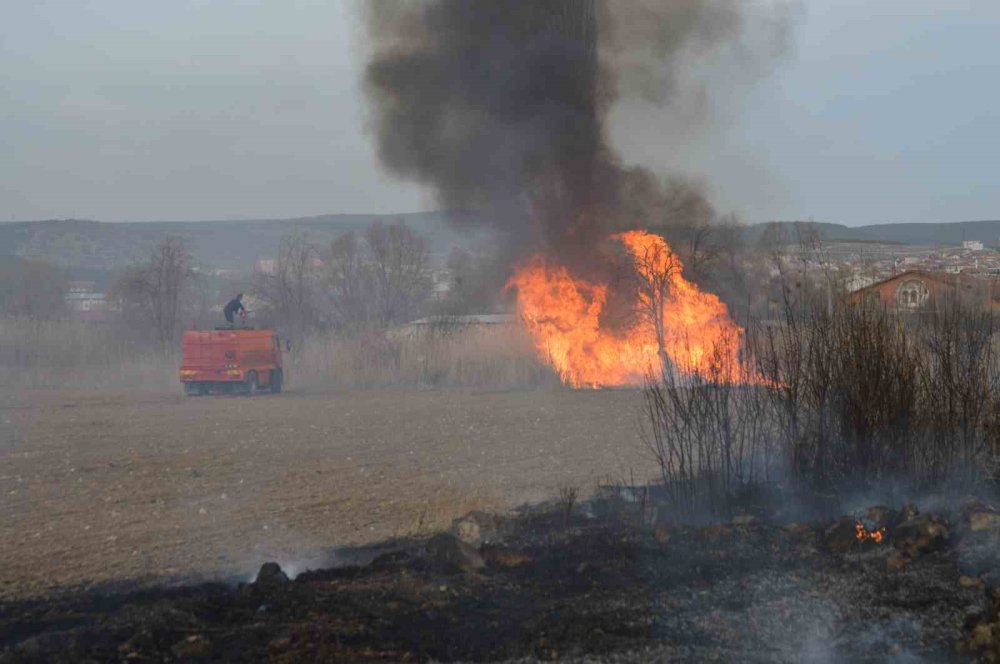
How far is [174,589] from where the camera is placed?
22.4ft

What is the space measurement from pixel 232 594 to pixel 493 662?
6.57 ft

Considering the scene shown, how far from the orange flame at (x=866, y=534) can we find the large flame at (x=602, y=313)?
15561 mm

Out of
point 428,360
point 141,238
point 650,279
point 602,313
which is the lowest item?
point 428,360

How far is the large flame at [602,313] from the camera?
23453 millimetres

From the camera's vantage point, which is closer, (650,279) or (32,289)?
(650,279)

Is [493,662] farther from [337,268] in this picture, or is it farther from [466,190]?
[337,268]

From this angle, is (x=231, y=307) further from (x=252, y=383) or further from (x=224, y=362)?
(x=252, y=383)

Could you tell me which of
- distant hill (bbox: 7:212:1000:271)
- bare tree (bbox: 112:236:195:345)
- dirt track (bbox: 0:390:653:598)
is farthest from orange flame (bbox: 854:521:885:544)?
distant hill (bbox: 7:212:1000:271)

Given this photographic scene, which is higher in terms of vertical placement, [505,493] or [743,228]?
[743,228]

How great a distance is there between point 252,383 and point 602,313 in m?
Result: 8.85

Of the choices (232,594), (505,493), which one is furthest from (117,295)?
(232,594)

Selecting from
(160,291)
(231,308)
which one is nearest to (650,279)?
(231,308)

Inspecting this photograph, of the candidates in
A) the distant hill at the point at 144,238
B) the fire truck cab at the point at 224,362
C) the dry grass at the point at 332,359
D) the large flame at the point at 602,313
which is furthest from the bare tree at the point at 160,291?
the distant hill at the point at 144,238

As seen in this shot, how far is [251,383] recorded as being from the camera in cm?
2581
